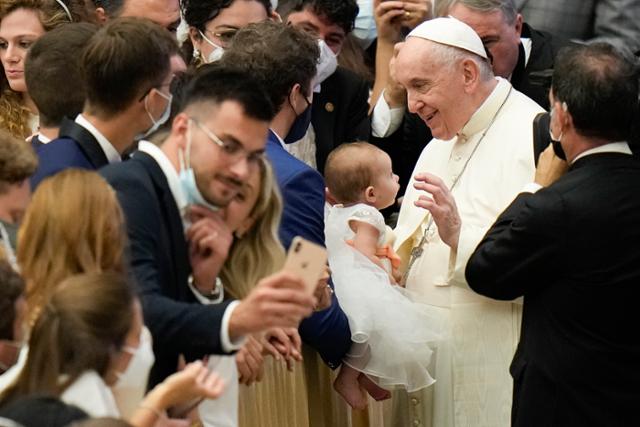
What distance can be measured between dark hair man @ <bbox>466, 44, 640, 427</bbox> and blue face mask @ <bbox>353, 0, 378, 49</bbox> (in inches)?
126

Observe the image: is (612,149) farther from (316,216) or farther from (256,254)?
(256,254)

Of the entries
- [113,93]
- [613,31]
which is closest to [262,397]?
[113,93]

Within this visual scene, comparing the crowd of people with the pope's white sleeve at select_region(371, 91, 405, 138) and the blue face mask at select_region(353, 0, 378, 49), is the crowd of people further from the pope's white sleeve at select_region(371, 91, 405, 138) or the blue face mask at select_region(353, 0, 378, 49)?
the blue face mask at select_region(353, 0, 378, 49)

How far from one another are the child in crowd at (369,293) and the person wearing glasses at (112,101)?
1.47 meters

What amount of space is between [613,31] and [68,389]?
4.48m

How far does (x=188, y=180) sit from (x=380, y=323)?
6.56 feet

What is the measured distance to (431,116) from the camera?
6.67 m

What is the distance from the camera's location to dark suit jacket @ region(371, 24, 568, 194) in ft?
24.6

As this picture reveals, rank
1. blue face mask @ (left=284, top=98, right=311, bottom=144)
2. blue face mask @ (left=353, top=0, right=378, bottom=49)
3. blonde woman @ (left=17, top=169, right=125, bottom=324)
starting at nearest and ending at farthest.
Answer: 1. blonde woman @ (left=17, top=169, right=125, bottom=324)
2. blue face mask @ (left=284, top=98, right=311, bottom=144)
3. blue face mask @ (left=353, top=0, right=378, bottom=49)

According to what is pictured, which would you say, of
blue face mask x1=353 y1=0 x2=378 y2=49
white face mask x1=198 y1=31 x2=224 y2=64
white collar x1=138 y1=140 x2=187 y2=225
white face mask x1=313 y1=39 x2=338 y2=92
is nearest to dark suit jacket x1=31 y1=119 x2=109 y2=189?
white collar x1=138 y1=140 x2=187 y2=225

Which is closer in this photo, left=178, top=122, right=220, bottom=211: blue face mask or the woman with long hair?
the woman with long hair

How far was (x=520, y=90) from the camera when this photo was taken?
7.54m

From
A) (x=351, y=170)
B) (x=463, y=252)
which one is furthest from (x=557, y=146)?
(x=351, y=170)

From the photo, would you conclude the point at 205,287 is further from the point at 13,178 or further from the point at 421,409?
the point at 421,409
